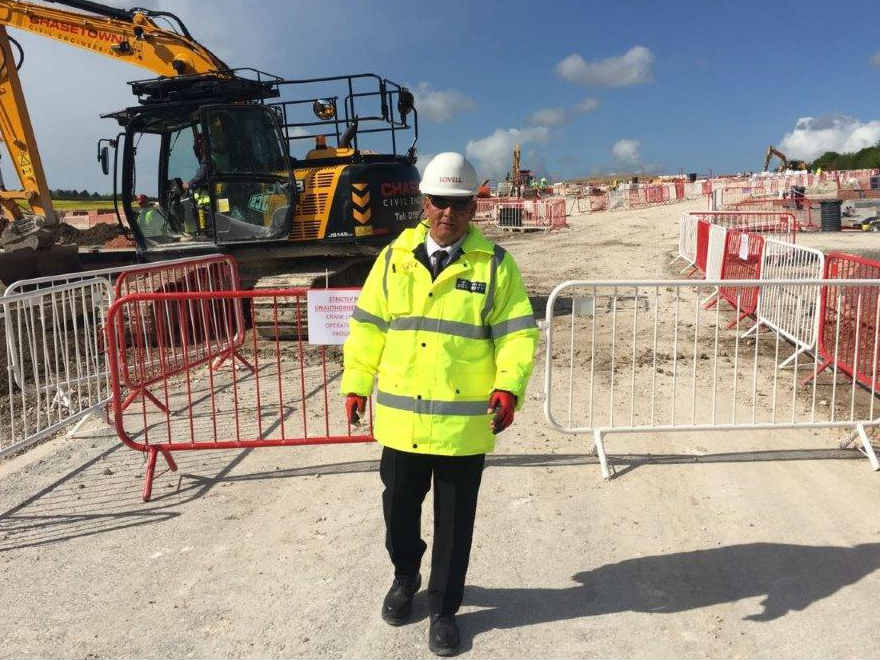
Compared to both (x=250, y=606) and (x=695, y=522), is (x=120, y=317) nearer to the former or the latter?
(x=250, y=606)

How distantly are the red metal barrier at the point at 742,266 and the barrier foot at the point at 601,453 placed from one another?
4630mm

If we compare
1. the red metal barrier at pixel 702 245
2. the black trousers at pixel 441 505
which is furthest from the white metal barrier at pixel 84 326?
the red metal barrier at pixel 702 245

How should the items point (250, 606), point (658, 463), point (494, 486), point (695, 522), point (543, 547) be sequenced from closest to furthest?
point (250, 606), point (543, 547), point (695, 522), point (494, 486), point (658, 463)

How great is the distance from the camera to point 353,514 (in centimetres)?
464

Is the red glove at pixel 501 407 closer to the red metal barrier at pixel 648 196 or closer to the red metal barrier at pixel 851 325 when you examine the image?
the red metal barrier at pixel 851 325

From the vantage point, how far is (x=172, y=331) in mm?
6152

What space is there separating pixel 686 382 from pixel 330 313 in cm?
373

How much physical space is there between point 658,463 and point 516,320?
2833 millimetres

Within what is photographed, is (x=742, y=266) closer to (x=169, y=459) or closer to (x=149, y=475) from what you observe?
(x=169, y=459)

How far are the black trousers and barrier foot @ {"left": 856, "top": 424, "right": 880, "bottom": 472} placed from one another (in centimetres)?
351

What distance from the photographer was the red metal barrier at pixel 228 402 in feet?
17.3

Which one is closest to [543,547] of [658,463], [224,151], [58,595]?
[658,463]

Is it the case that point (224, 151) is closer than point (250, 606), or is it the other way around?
point (250, 606)

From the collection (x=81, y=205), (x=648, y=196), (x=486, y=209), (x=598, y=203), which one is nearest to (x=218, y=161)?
(x=486, y=209)
